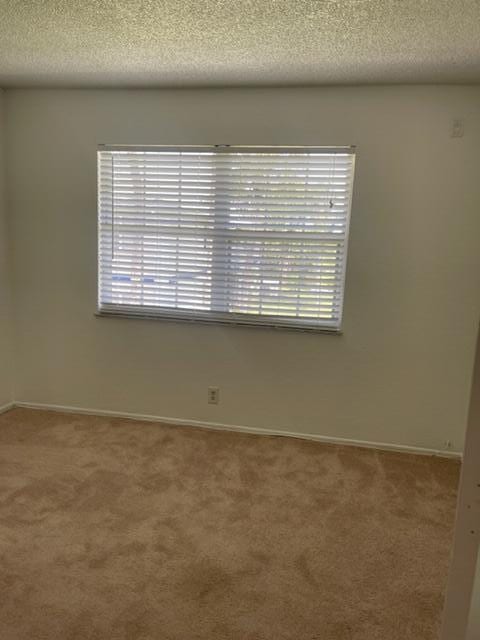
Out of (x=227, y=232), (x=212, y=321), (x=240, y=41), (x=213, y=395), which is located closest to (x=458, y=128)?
(x=240, y=41)

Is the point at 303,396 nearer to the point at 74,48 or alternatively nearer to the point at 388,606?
the point at 388,606

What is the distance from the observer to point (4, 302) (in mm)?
3297

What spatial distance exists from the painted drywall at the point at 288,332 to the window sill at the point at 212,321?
0.13 ft

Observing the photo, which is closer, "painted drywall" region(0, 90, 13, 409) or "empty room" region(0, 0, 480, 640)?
"empty room" region(0, 0, 480, 640)

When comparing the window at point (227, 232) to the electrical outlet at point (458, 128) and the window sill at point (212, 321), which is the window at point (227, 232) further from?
the electrical outlet at point (458, 128)

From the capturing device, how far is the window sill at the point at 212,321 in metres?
2.93

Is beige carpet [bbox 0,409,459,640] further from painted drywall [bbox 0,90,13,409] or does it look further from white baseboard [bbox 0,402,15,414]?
painted drywall [bbox 0,90,13,409]

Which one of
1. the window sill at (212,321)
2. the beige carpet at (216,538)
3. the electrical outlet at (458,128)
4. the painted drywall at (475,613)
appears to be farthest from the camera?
the window sill at (212,321)

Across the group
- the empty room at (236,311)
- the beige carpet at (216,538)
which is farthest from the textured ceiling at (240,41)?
the beige carpet at (216,538)

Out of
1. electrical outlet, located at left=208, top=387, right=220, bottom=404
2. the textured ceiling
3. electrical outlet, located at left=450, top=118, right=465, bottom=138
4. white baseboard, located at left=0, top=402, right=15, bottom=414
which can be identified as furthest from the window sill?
the textured ceiling

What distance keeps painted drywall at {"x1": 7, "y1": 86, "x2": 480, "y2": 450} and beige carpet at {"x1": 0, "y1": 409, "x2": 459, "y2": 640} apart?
0.32 meters

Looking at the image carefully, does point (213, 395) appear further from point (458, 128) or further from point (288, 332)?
point (458, 128)

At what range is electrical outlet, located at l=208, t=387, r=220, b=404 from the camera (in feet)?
10.3

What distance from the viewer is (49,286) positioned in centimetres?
327
